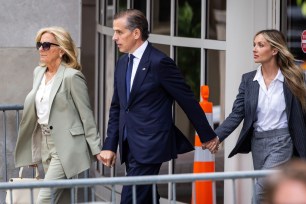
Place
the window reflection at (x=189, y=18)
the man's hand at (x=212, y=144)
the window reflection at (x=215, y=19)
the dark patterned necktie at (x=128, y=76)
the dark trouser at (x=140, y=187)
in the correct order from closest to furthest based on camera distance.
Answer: the dark trouser at (x=140, y=187), the dark patterned necktie at (x=128, y=76), the man's hand at (x=212, y=144), the window reflection at (x=215, y=19), the window reflection at (x=189, y=18)

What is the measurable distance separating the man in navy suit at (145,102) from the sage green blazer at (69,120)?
0.39 metres

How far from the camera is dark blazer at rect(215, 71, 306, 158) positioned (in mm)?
6625

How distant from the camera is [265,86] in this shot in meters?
6.72

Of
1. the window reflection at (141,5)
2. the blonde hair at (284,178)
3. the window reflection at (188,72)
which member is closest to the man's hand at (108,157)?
the window reflection at (188,72)

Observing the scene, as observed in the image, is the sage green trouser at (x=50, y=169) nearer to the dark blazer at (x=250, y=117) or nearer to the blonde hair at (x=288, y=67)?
the dark blazer at (x=250, y=117)

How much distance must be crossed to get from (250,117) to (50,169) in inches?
57.8

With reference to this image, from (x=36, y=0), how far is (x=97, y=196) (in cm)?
227

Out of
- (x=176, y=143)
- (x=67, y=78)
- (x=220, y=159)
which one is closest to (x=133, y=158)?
(x=176, y=143)

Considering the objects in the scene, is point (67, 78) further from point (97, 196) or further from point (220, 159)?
point (97, 196)

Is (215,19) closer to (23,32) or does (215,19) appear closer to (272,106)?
(272,106)

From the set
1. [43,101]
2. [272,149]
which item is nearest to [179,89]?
[272,149]

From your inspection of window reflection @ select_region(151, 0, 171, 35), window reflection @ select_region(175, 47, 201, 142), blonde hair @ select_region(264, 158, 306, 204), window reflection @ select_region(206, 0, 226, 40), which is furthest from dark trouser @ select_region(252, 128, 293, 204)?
blonde hair @ select_region(264, 158, 306, 204)

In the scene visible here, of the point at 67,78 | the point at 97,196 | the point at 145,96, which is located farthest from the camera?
the point at 97,196

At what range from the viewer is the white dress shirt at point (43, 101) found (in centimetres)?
684
